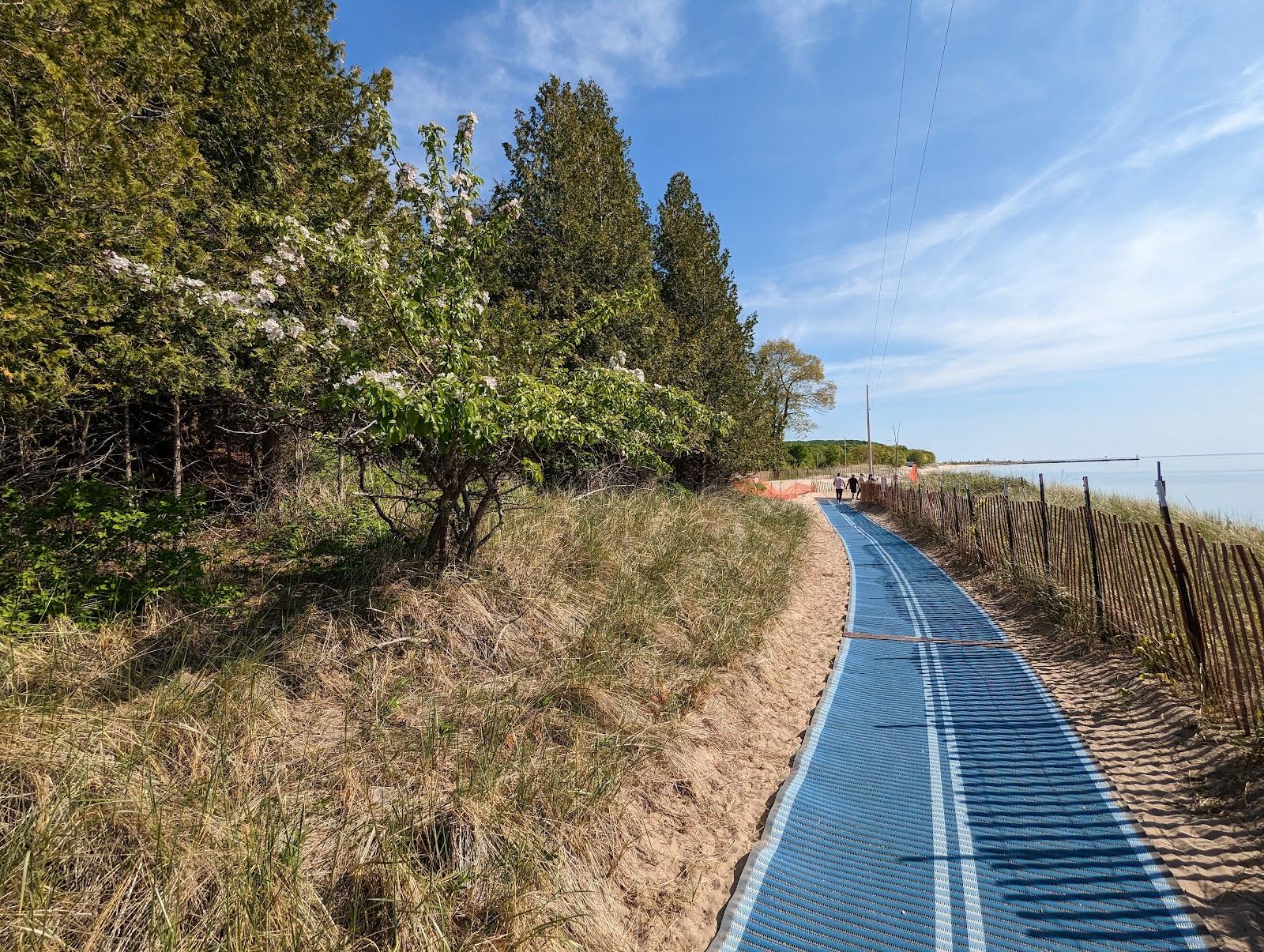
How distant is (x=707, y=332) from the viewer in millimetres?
17047

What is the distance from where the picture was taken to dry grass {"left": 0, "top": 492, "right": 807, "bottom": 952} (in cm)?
212

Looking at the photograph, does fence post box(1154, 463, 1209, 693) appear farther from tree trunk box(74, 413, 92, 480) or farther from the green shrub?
tree trunk box(74, 413, 92, 480)

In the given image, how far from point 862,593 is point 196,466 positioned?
35.5 ft

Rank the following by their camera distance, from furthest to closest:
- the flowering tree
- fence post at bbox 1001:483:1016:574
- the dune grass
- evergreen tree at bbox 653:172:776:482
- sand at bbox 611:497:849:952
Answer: evergreen tree at bbox 653:172:776:482, the dune grass, fence post at bbox 1001:483:1016:574, the flowering tree, sand at bbox 611:497:849:952

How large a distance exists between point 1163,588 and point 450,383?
6992 millimetres

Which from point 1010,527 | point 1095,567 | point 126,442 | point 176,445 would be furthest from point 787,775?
point 126,442

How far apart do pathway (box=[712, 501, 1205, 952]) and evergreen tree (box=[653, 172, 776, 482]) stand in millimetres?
11761

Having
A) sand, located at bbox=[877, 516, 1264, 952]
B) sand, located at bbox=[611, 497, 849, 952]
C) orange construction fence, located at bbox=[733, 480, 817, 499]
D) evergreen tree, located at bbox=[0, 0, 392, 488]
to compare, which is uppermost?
evergreen tree, located at bbox=[0, 0, 392, 488]

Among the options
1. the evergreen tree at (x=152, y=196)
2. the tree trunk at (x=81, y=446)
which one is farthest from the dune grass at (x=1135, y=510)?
the tree trunk at (x=81, y=446)

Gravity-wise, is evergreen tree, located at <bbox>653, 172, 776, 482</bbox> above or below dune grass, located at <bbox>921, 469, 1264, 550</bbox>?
above

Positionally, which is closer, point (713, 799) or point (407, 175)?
point (713, 799)

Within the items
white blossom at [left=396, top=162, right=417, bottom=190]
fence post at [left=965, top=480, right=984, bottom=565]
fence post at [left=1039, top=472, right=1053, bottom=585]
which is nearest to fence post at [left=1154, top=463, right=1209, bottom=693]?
fence post at [left=1039, top=472, right=1053, bottom=585]

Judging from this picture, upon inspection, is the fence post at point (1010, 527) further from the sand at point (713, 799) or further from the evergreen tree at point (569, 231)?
the evergreen tree at point (569, 231)

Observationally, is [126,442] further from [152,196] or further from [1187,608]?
[1187,608]
